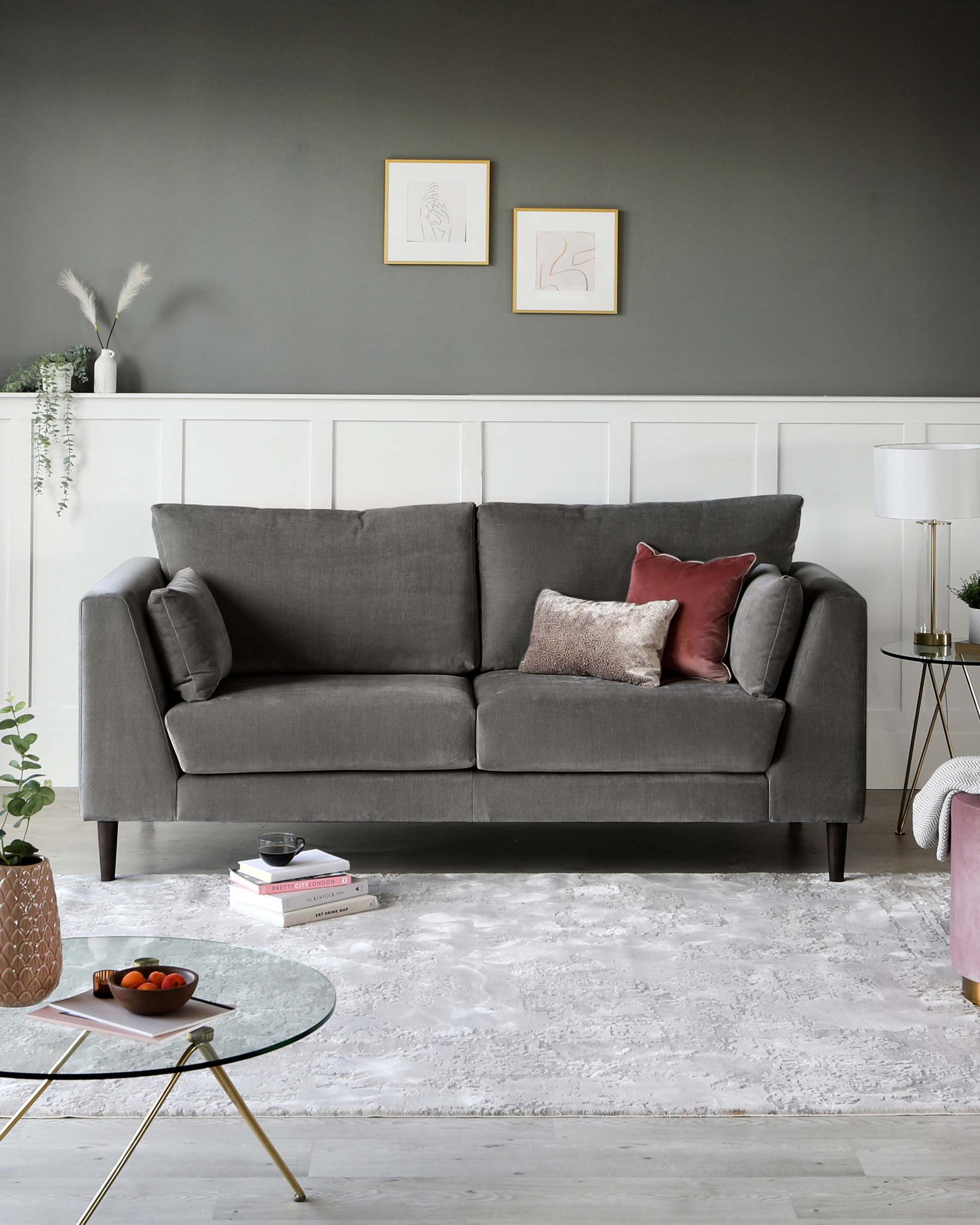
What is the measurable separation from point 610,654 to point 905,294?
6.53 ft

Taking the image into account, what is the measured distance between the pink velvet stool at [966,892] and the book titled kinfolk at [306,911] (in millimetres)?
1344

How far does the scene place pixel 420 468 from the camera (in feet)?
14.7

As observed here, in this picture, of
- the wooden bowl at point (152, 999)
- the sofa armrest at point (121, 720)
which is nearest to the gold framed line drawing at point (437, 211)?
the sofa armrest at point (121, 720)

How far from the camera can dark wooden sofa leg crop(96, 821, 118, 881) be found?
3314 millimetres

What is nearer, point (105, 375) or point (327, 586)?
point (327, 586)

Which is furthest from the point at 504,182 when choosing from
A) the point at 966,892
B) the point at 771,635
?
the point at 966,892

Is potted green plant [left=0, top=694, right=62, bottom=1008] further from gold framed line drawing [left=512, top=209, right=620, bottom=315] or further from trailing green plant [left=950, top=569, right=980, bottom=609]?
gold framed line drawing [left=512, top=209, right=620, bottom=315]

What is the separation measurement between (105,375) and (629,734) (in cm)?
235

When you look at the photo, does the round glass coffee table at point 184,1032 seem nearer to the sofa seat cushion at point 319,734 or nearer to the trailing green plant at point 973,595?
the sofa seat cushion at point 319,734

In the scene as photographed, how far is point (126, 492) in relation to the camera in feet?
14.6

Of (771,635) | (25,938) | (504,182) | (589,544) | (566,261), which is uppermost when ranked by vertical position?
(504,182)

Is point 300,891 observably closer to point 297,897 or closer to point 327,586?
point 297,897

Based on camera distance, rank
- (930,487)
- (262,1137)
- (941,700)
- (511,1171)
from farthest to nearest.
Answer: (941,700) → (930,487) → (511,1171) → (262,1137)

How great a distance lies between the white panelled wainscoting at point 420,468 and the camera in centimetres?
443
